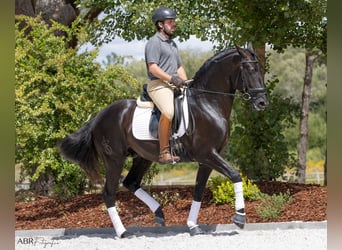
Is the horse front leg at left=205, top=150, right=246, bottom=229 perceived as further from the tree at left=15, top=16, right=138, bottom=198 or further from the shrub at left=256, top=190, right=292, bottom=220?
the tree at left=15, top=16, right=138, bottom=198

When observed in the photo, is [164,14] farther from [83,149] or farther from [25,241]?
[25,241]

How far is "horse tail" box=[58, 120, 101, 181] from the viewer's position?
686 centimetres

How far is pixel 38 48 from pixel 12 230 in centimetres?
869

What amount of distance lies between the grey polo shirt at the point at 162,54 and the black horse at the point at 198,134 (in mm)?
353

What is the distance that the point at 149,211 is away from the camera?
9109mm

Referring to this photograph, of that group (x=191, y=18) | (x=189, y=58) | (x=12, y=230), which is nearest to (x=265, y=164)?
(x=191, y=18)

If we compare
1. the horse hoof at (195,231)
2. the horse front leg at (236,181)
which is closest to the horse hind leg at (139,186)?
the horse hoof at (195,231)

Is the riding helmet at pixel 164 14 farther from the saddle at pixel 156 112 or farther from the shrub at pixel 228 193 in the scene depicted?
the shrub at pixel 228 193

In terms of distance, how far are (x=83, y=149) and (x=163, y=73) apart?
1611 mm

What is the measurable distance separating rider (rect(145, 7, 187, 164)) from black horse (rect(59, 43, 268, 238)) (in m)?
0.27

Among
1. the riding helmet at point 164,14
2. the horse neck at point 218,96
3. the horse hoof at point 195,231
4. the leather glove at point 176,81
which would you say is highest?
the riding helmet at point 164,14

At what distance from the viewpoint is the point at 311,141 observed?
2803 cm

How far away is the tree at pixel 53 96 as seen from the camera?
9.52 metres

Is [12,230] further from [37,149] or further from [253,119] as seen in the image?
[253,119]
